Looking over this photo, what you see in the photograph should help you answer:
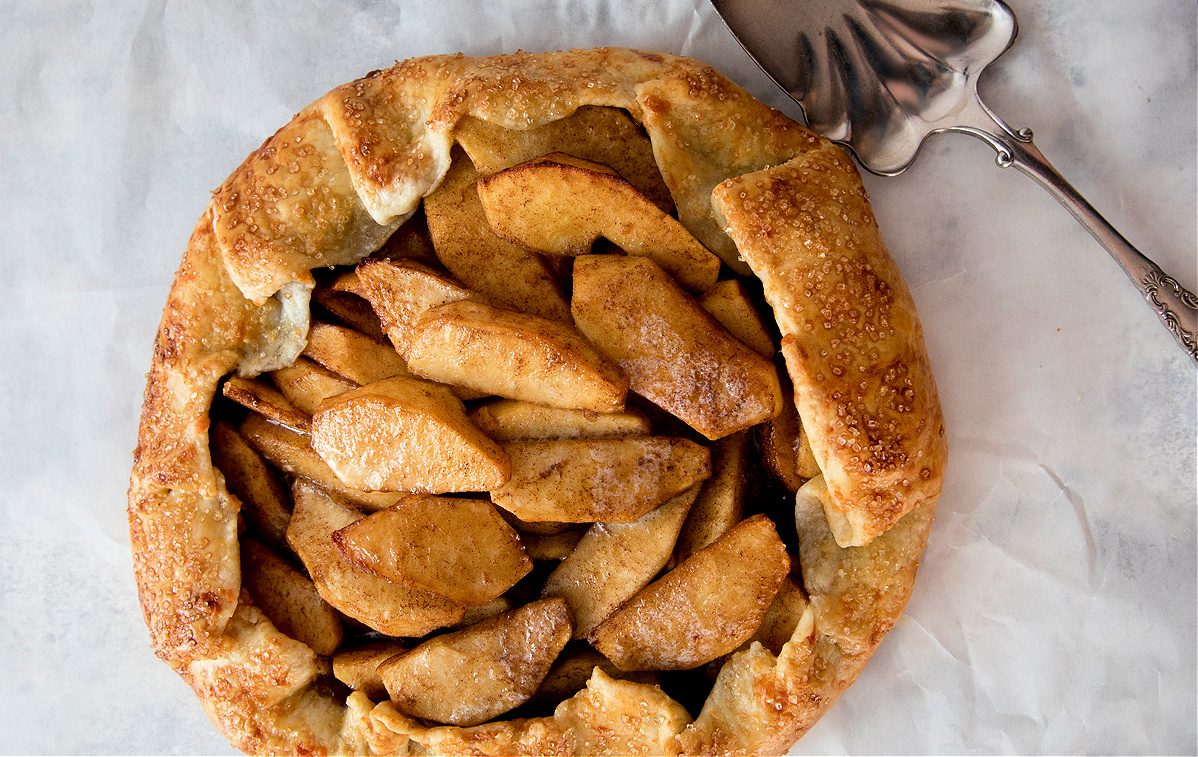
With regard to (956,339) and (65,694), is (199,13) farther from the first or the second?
(956,339)

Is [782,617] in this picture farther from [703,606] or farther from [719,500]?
[719,500]

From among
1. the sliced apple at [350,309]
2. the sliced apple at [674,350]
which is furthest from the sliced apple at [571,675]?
the sliced apple at [350,309]

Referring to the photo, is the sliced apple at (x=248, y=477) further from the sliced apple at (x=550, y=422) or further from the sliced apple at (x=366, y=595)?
the sliced apple at (x=550, y=422)

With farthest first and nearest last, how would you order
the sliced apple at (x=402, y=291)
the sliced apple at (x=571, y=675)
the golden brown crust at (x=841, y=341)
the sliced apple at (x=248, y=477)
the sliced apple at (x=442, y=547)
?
the sliced apple at (x=248, y=477)
the sliced apple at (x=571, y=675)
the sliced apple at (x=402, y=291)
the sliced apple at (x=442, y=547)
the golden brown crust at (x=841, y=341)

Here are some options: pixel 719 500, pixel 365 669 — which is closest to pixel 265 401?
pixel 365 669

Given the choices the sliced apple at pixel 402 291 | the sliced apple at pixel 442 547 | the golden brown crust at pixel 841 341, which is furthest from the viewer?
the sliced apple at pixel 402 291

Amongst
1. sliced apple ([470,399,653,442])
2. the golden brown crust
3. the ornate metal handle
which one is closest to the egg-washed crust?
the golden brown crust
